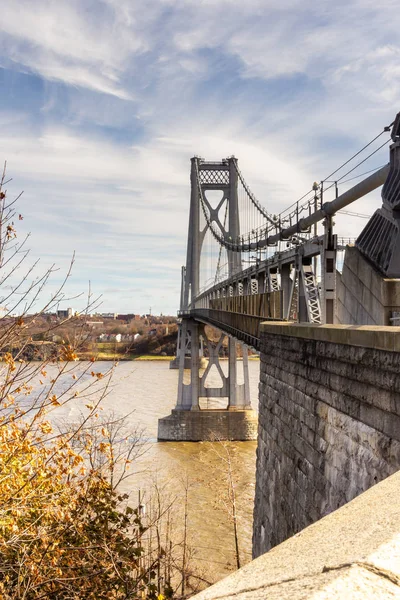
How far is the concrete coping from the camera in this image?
4.67 metres

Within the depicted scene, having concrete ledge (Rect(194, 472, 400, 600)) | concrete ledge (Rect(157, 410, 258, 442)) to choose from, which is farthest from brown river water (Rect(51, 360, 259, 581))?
concrete ledge (Rect(194, 472, 400, 600))

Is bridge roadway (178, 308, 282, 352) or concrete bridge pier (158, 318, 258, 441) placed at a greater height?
bridge roadway (178, 308, 282, 352)

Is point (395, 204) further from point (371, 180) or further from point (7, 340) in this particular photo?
point (7, 340)

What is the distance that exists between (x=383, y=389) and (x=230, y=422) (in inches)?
1074

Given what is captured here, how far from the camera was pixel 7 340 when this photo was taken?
608 centimetres

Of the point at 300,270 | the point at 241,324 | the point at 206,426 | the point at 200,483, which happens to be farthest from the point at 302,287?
the point at 206,426

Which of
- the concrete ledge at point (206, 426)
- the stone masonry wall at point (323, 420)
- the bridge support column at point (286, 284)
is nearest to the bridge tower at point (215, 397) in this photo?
the concrete ledge at point (206, 426)

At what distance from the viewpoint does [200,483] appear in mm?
23031

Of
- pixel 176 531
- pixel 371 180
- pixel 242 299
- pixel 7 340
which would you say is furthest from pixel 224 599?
pixel 242 299

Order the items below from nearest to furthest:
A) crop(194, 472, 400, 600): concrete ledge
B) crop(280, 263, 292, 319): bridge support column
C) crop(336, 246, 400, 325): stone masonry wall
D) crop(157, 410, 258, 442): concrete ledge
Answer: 1. crop(194, 472, 400, 600): concrete ledge
2. crop(336, 246, 400, 325): stone masonry wall
3. crop(280, 263, 292, 319): bridge support column
4. crop(157, 410, 258, 442): concrete ledge

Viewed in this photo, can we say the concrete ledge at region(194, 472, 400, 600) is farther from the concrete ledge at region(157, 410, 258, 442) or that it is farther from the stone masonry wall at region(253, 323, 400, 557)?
the concrete ledge at region(157, 410, 258, 442)

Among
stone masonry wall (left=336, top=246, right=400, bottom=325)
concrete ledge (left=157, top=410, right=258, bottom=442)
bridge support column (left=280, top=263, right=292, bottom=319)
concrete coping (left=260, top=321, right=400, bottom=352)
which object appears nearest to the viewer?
concrete coping (left=260, top=321, right=400, bottom=352)

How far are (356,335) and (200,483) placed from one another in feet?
62.2

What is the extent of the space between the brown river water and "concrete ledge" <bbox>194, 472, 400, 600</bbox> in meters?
5.18
